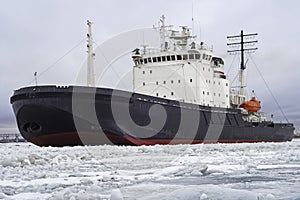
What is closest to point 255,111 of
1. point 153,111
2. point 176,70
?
point 176,70

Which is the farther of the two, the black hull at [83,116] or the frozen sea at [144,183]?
the black hull at [83,116]

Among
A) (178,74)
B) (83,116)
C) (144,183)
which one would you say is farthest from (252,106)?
(144,183)

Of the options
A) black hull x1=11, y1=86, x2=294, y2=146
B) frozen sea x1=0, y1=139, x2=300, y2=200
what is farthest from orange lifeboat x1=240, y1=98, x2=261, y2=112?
frozen sea x1=0, y1=139, x2=300, y2=200

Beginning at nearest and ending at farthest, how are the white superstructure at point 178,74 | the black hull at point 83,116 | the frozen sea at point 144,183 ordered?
the frozen sea at point 144,183 → the black hull at point 83,116 → the white superstructure at point 178,74

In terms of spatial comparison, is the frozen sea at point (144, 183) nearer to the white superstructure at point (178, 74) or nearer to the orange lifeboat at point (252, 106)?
the white superstructure at point (178, 74)

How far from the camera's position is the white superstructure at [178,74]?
69.4 feet

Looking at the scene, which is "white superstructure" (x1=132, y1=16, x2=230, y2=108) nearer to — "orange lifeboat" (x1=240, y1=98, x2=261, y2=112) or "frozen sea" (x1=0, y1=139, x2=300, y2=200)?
"orange lifeboat" (x1=240, y1=98, x2=261, y2=112)

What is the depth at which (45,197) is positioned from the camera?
455 centimetres

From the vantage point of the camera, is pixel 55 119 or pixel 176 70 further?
pixel 176 70

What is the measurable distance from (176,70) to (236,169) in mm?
14001

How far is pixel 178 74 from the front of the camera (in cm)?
2120

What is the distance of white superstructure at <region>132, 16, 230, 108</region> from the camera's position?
21.1 meters

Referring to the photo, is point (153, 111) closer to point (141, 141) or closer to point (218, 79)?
point (141, 141)

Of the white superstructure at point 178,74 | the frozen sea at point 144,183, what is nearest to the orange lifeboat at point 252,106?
the white superstructure at point 178,74
